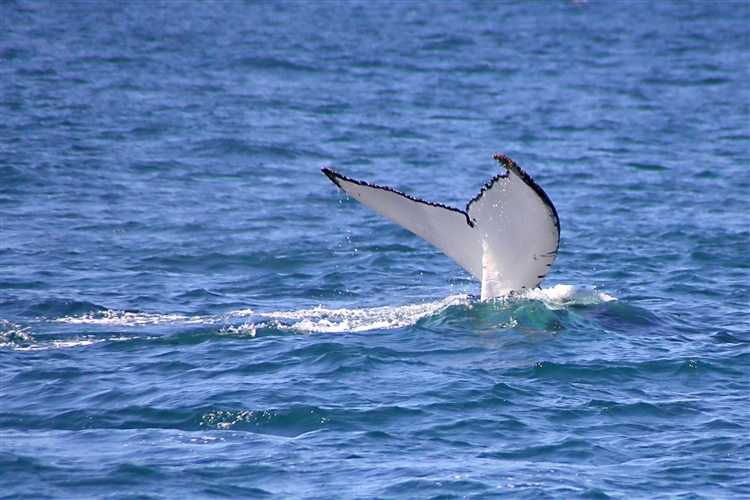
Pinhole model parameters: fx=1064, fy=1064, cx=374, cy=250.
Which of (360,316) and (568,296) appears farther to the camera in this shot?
(568,296)

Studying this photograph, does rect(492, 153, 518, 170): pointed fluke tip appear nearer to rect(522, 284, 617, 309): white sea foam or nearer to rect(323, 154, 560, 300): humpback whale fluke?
rect(323, 154, 560, 300): humpback whale fluke

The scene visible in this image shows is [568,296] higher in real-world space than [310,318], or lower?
higher

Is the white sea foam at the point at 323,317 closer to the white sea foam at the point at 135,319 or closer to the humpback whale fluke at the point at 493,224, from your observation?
the white sea foam at the point at 135,319

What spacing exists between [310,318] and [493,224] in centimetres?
293

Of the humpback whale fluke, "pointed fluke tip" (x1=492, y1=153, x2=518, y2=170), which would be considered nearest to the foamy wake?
the humpback whale fluke

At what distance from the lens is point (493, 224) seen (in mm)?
11414

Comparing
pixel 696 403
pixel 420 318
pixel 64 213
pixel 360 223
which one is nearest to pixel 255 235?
pixel 360 223

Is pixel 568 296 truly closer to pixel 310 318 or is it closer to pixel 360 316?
pixel 360 316

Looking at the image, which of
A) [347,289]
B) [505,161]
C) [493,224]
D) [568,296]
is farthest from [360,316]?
[505,161]

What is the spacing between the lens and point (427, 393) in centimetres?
1059

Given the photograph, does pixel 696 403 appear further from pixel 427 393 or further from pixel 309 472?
pixel 309 472

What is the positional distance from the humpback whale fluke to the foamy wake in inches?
26.1

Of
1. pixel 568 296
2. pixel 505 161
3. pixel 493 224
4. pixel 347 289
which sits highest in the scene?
pixel 505 161

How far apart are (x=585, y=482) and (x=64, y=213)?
12.1 m
